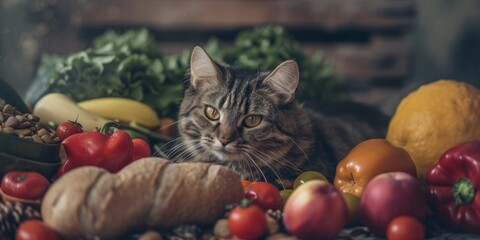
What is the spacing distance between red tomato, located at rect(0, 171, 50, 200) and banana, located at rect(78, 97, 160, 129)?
1.04m

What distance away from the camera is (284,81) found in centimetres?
231

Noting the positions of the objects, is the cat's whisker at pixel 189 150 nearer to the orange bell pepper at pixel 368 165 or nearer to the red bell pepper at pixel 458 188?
the orange bell pepper at pixel 368 165

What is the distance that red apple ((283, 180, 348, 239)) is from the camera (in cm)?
169

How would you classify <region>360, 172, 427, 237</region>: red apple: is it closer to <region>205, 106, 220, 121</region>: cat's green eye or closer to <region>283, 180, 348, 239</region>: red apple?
<region>283, 180, 348, 239</region>: red apple

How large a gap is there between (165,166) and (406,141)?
1.12m

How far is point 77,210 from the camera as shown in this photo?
1587mm

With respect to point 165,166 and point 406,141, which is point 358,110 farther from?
point 165,166

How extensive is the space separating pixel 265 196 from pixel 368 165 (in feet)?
1.35

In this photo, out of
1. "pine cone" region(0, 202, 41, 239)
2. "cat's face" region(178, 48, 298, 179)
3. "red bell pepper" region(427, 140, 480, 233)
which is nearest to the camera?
"pine cone" region(0, 202, 41, 239)

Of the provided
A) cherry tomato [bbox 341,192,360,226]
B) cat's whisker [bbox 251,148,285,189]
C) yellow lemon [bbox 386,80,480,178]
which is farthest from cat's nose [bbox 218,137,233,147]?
yellow lemon [bbox 386,80,480,178]

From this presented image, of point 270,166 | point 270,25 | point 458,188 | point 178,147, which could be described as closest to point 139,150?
point 178,147

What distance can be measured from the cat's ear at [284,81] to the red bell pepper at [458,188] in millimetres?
593

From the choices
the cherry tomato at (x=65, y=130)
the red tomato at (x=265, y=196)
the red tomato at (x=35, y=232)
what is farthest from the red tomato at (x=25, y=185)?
the red tomato at (x=265, y=196)

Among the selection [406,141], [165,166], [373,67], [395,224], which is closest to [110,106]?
[165,166]
